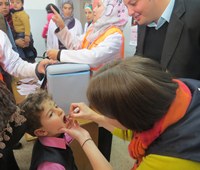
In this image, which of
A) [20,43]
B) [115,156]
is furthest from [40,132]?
[20,43]

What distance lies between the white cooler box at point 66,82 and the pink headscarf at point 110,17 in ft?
1.19

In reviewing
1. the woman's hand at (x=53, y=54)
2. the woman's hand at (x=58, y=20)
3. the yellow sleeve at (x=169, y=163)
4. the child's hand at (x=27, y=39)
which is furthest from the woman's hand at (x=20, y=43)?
the yellow sleeve at (x=169, y=163)

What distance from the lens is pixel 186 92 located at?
597mm

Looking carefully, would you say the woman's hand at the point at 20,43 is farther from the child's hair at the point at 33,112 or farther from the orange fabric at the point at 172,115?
the orange fabric at the point at 172,115

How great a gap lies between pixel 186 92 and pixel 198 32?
1.36 ft

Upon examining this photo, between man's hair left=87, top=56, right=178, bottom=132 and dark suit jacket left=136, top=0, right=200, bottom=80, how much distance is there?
41 cm

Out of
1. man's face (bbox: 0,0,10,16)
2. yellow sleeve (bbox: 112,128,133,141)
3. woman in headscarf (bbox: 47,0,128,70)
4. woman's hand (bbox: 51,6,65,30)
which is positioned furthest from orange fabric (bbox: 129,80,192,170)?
man's face (bbox: 0,0,10,16)

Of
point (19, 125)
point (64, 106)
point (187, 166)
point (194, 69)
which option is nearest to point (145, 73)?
point (187, 166)

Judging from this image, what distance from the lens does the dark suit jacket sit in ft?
2.95

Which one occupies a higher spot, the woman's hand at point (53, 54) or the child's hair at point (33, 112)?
the woman's hand at point (53, 54)

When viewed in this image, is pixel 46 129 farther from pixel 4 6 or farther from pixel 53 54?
pixel 4 6

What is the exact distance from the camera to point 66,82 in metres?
1.08

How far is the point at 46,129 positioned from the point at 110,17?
2.64 ft

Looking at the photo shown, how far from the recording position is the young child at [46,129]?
84 cm
